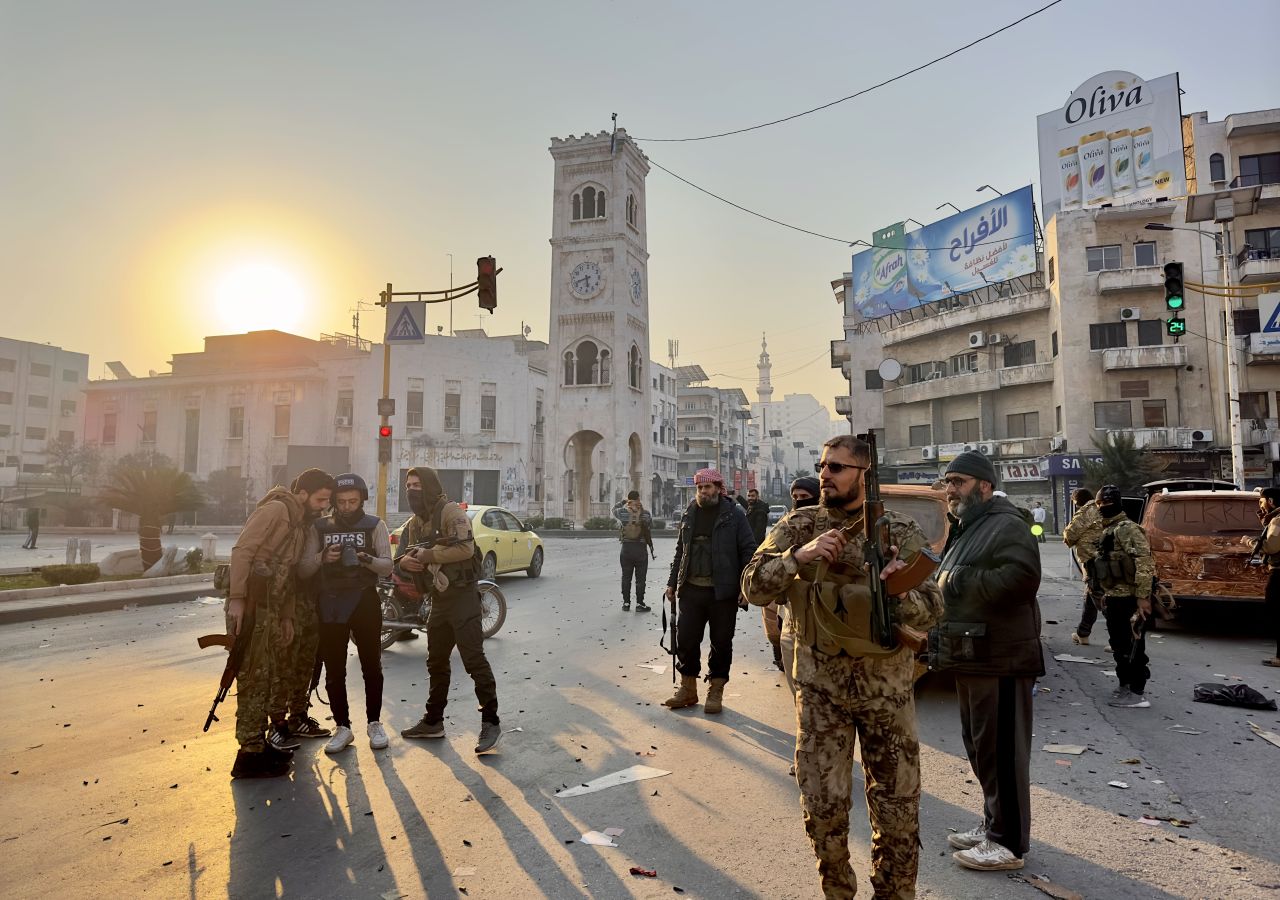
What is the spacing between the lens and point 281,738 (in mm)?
4902

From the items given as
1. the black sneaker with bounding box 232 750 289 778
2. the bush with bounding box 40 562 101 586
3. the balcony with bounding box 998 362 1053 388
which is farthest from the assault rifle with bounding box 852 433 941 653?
the balcony with bounding box 998 362 1053 388

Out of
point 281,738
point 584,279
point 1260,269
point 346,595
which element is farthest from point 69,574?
point 1260,269

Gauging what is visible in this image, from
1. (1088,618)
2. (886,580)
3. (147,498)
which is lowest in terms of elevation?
(1088,618)

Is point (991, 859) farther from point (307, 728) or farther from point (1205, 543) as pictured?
point (1205, 543)

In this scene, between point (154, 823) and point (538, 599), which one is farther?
point (538, 599)

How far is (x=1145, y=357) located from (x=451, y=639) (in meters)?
40.2

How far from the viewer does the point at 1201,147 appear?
36.1 metres

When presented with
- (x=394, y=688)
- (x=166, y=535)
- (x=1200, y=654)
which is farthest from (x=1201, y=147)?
(x=166, y=535)

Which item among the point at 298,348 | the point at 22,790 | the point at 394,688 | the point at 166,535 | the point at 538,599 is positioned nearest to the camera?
the point at 22,790

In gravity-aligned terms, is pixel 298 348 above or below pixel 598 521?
above

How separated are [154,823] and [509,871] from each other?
6.53ft

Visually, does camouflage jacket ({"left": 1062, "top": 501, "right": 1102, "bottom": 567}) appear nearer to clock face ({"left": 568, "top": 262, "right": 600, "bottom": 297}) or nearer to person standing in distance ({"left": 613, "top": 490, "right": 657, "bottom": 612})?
person standing in distance ({"left": 613, "top": 490, "right": 657, "bottom": 612})

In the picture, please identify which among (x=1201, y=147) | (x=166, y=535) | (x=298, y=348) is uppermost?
(x=1201, y=147)

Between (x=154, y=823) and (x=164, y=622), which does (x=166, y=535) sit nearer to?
(x=164, y=622)
